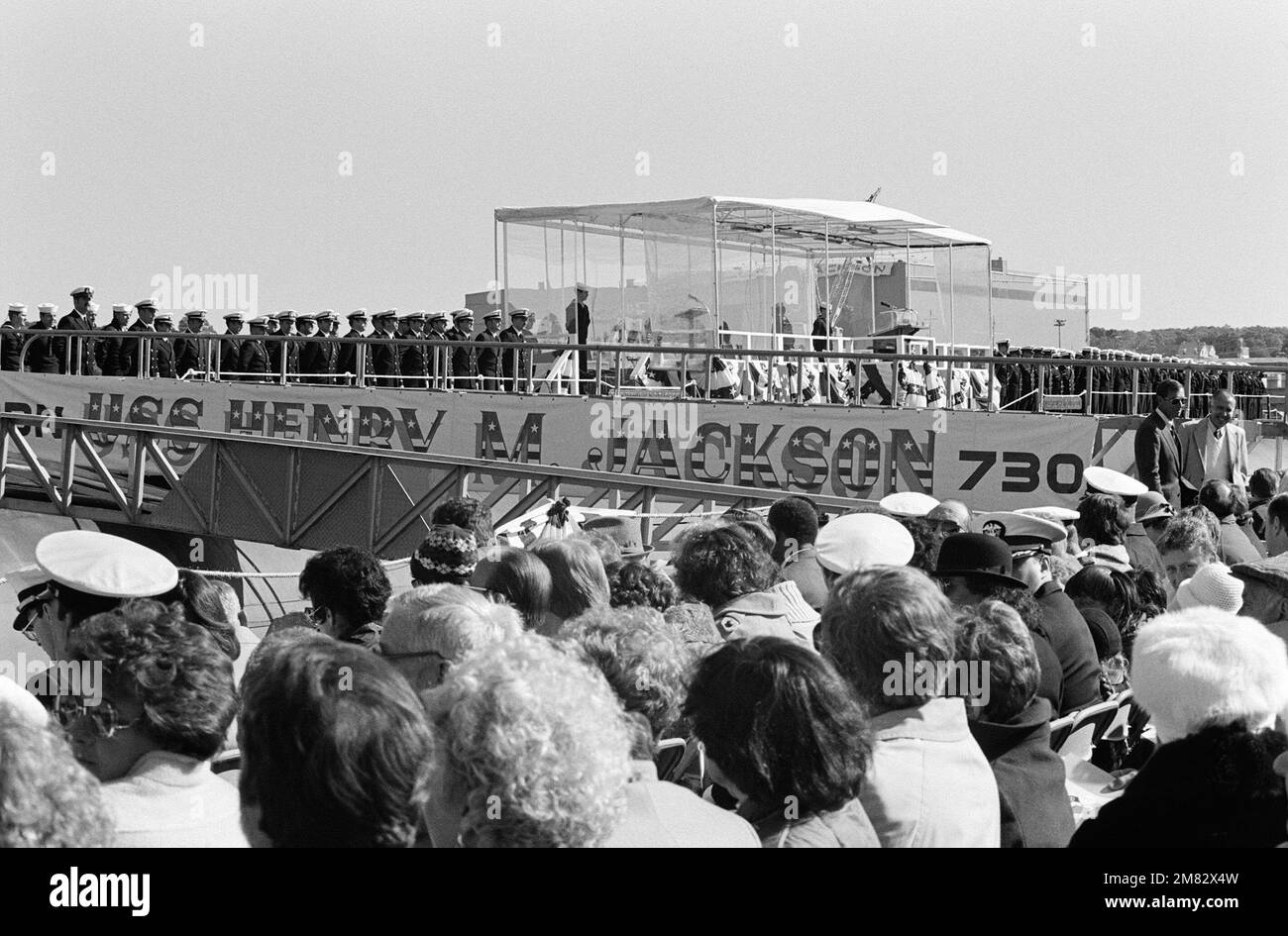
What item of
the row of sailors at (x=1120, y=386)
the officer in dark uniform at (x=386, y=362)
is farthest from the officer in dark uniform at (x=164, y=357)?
the row of sailors at (x=1120, y=386)

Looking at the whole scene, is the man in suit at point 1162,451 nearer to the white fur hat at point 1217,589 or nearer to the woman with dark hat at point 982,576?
the white fur hat at point 1217,589

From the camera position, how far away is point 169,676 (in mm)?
2629

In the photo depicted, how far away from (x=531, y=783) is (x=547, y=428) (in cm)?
1219

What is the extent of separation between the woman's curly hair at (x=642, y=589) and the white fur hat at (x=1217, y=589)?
1754mm

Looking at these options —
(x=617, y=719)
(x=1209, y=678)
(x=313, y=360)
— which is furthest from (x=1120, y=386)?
(x=617, y=719)

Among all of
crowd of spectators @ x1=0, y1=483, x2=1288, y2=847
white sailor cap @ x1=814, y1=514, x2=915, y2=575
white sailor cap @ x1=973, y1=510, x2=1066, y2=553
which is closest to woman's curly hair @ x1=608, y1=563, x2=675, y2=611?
crowd of spectators @ x1=0, y1=483, x2=1288, y2=847

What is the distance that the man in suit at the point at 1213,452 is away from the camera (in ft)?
34.4

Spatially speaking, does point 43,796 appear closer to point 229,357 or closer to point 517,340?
point 517,340

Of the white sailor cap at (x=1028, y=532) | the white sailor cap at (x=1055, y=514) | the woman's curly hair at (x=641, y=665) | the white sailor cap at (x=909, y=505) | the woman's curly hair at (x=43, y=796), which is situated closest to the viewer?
the woman's curly hair at (x=43, y=796)

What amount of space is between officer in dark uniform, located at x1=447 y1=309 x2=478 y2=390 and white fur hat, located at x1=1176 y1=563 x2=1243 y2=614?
12.6 m

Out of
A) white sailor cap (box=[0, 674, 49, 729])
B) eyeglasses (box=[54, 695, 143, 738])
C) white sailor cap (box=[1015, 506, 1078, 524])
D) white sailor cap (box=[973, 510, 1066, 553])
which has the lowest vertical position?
white sailor cap (box=[1015, 506, 1078, 524])

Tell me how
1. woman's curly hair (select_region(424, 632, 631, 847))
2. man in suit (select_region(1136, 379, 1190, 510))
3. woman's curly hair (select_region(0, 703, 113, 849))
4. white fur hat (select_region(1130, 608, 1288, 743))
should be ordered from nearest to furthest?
1. woman's curly hair (select_region(0, 703, 113, 849))
2. woman's curly hair (select_region(424, 632, 631, 847))
3. white fur hat (select_region(1130, 608, 1288, 743))
4. man in suit (select_region(1136, 379, 1190, 510))

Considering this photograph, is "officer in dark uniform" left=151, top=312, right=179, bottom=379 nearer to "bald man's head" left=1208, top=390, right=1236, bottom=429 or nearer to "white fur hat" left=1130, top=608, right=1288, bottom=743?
"bald man's head" left=1208, top=390, right=1236, bottom=429

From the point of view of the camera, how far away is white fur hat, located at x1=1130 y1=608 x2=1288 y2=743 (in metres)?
2.79
